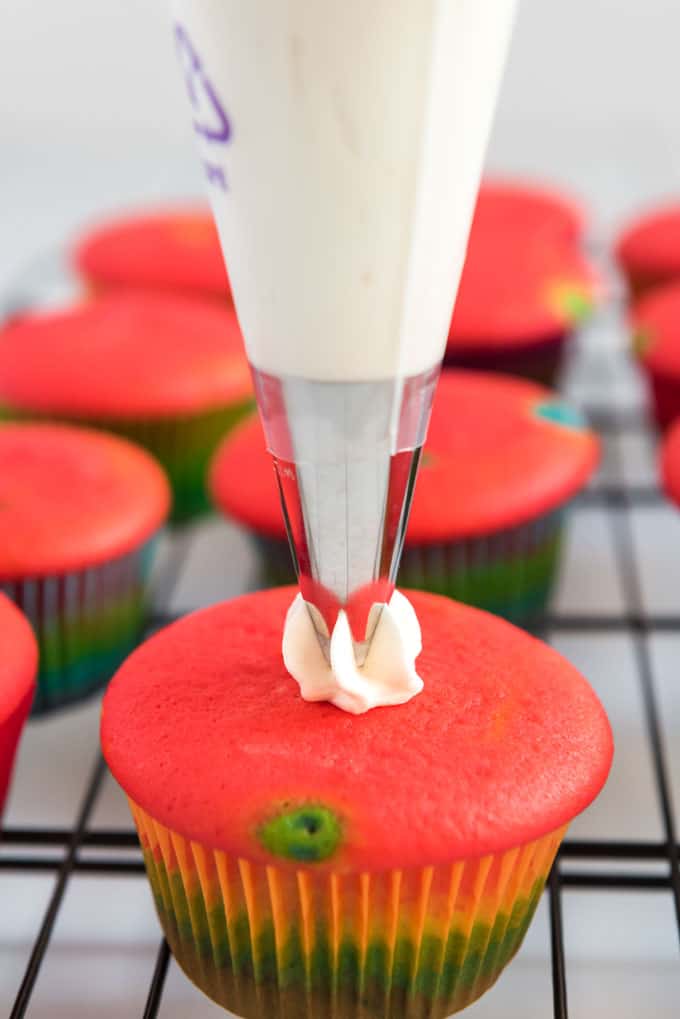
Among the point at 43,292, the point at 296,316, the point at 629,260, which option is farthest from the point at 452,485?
the point at 43,292

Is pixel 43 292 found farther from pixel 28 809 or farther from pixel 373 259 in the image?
pixel 373 259

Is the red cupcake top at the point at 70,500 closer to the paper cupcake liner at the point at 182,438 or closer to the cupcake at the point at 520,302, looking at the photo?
the paper cupcake liner at the point at 182,438

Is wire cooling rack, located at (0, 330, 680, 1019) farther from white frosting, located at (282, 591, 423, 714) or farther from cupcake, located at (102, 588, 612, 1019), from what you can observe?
white frosting, located at (282, 591, 423, 714)

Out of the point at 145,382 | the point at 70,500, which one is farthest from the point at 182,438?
the point at 70,500

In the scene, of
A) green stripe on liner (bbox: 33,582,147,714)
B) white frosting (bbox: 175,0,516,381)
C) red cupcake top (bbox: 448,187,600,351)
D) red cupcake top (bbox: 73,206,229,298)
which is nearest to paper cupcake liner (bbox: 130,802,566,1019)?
white frosting (bbox: 175,0,516,381)

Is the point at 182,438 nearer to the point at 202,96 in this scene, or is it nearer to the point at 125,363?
the point at 125,363
